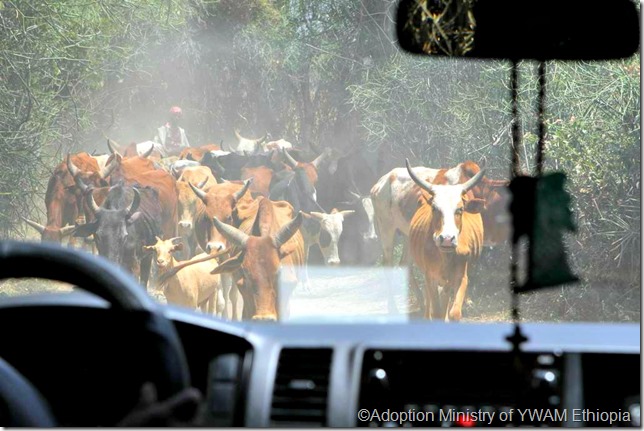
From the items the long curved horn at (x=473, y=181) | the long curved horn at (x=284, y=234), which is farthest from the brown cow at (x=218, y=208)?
the long curved horn at (x=473, y=181)

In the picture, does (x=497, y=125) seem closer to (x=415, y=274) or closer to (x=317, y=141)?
(x=415, y=274)

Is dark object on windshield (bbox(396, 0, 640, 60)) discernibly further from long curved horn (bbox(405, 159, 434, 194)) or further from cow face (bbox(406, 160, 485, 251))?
long curved horn (bbox(405, 159, 434, 194))

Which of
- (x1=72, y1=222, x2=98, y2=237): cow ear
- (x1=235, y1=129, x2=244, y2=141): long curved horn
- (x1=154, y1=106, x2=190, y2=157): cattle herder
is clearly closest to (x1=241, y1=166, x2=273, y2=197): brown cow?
(x1=154, y1=106, x2=190, y2=157): cattle herder

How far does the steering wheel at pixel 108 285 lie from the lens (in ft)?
1.34

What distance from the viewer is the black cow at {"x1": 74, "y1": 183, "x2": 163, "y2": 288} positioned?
1.75 metres

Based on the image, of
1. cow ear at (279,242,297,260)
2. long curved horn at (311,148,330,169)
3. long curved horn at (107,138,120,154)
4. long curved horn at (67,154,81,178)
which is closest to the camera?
cow ear at (279,242,297,260)

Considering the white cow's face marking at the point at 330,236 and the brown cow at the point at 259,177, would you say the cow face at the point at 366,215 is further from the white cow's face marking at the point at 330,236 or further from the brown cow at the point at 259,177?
the brown cow at the point at 259,177

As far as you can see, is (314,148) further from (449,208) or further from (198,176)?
(198,176)

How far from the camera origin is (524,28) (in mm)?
495

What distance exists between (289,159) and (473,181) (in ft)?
2.30

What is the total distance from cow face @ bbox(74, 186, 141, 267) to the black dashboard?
37.7 inches

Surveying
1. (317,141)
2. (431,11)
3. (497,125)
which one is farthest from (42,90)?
(431,11)

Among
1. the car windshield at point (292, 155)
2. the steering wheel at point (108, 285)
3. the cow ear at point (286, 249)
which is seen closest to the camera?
the steering wheel at point (108, 285)

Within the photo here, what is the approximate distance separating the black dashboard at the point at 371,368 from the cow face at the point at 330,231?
2.64m
